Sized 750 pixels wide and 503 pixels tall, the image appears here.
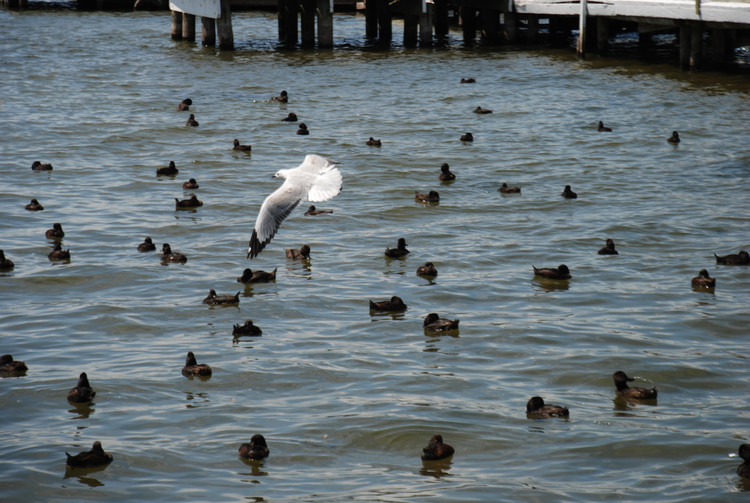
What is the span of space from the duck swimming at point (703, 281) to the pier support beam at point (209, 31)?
30028 millimetres

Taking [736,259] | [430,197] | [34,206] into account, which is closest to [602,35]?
[430,197]

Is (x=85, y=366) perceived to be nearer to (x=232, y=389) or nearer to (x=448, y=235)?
(x=232, y=389)

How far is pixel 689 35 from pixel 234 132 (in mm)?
16113

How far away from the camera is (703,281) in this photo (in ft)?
52.9

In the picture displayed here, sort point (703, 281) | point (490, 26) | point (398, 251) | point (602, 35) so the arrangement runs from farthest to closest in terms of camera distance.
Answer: point (490, 26), point (602, 35), point (398, 251), point (703, 281)

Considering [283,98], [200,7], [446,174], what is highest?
[200,7]

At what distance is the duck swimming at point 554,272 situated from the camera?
16656 mm

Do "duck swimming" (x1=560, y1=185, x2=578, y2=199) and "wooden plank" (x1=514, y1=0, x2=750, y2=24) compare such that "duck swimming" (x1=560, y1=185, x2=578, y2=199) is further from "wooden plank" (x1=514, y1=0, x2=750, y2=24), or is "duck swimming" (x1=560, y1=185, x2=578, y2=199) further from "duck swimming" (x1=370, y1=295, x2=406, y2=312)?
"wooden plank" (x1=514, y1=0, x2=750, y2=24)

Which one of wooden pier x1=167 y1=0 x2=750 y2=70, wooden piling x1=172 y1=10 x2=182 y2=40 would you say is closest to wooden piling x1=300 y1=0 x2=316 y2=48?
wooden pier x1=167 y1=0 x2=750 y2=70

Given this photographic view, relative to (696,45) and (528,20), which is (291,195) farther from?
(528,20)

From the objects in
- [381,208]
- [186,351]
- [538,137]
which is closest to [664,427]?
[186,351]

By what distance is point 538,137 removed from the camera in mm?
27578

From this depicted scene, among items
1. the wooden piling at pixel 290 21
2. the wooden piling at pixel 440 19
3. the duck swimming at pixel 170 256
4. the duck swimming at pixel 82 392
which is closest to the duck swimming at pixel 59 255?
the duck swimming at pixel 170 256

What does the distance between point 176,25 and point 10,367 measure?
116 feet
